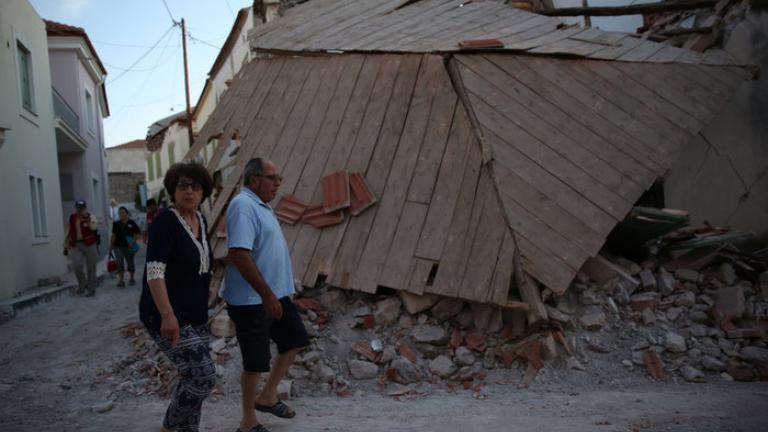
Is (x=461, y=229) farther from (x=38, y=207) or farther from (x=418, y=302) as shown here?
(x=38, y=207)

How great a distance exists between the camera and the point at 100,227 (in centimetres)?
1989

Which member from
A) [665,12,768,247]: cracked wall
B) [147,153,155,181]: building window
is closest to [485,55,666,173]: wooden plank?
[665,12,768,247]: cracked wall

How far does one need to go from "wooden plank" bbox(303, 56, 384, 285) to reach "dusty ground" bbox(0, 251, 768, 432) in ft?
3.95

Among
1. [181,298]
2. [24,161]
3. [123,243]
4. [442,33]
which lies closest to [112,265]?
[123,243]

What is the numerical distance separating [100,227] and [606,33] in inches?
684

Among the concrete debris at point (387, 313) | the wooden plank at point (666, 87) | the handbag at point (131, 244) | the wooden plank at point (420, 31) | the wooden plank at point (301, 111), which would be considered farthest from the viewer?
the handbag at point (131, 244)

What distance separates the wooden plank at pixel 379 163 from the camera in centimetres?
547

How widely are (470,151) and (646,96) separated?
212 centimetres

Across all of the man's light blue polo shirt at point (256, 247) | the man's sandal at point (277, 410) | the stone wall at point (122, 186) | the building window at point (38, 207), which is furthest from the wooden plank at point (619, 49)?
the stone wall at point (122, 186)

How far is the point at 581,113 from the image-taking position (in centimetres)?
607

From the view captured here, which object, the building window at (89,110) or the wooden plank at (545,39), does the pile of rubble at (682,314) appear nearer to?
the wooden plank at (545,39)

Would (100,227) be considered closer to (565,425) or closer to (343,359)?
(343,359)

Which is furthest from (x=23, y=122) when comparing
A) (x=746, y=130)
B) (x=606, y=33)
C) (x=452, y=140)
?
(x=746, y=130)

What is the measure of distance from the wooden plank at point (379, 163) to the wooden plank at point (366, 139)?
43 mm
